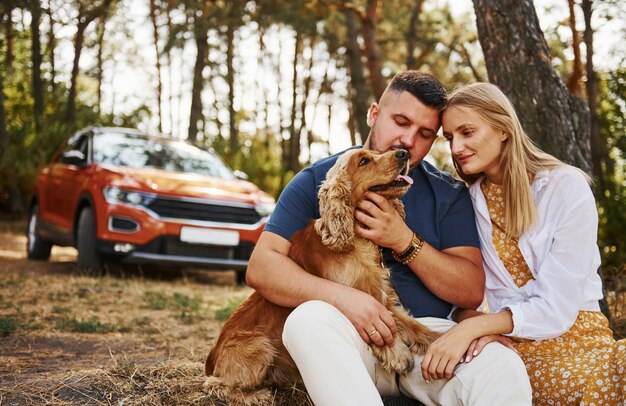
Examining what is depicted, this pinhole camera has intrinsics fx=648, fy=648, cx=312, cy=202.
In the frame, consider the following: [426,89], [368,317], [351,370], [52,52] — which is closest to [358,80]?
[426,89]

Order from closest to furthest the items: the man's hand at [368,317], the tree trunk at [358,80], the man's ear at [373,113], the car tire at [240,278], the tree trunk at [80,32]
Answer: the man's hand at [368,317], the man's ear at [373,113], the car tire at [240,278], the tree trunk at [358,80], the tree trunk at [80,32]

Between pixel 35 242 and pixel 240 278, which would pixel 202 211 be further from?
pixel 35 242

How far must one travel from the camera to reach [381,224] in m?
2.91

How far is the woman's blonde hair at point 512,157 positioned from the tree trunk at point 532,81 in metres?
1.31

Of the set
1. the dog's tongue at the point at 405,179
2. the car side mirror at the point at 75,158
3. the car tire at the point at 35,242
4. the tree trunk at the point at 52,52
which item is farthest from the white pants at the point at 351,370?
the tree trunk at the point at 52,52

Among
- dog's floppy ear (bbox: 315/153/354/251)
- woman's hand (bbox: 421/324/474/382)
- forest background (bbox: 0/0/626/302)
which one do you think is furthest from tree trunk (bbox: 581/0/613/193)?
woman's hand (bbox: 421/324/474/382)

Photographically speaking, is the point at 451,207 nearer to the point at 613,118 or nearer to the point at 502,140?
the point at 502,140

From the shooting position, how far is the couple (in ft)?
8.16

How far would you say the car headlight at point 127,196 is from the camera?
691cm

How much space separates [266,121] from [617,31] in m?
23.2

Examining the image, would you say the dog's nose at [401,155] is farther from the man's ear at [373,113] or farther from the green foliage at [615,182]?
the green foliage at [615,182]

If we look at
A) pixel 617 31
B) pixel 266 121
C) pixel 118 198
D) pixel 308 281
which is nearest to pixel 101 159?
pixel 118 198

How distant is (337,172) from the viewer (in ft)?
10.2

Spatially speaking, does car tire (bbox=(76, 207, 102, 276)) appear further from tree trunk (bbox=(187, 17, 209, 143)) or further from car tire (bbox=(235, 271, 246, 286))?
tree trunk (bbox=(187, 17, 209, 143))
